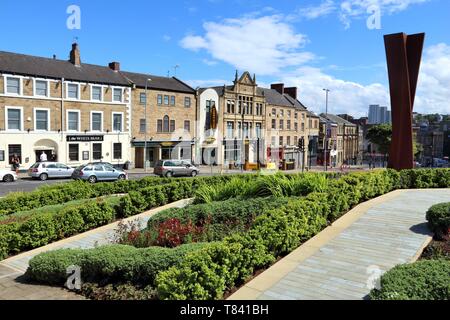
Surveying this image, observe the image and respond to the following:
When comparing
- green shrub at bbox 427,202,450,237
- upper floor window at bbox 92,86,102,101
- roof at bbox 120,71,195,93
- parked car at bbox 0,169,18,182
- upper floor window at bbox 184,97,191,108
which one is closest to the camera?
green shrub at bbox 427,202,450,237

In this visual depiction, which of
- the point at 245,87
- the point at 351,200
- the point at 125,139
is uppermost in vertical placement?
the point at 245,87

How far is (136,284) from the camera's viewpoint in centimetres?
676

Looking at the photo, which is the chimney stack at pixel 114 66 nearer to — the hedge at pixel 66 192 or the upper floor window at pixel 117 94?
→ the upper floor window at pixel 117 94

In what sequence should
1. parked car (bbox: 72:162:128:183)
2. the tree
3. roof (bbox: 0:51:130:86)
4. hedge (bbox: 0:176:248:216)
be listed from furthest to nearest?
the tree < roof (bbox: 0:51:130:86) < parked car (bbox: 72:162:128:183) < hedge (bbox: 0:176:248:216)

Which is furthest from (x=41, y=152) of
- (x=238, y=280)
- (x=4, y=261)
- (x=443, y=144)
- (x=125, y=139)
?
(x=443, y=144)

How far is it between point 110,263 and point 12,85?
31387 millimetres

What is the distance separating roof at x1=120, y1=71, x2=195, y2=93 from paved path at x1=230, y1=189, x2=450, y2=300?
35.5 meters

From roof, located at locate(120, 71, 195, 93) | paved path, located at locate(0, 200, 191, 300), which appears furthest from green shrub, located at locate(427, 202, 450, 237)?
roof, located at locate(120, 71, 195, 93)

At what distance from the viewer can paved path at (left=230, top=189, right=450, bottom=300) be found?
614cm

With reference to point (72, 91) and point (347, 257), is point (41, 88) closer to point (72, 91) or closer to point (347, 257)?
point (72, 91)

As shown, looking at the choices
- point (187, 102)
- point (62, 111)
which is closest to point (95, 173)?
point (62, 111)

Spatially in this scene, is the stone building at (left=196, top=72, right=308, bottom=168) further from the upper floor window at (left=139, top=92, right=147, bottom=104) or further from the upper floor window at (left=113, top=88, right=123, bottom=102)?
the upper floor window at (left=113, top=88, right=123, bottom=102)

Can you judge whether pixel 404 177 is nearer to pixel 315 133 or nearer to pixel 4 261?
pixel 4 261

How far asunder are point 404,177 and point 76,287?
1449 cm
